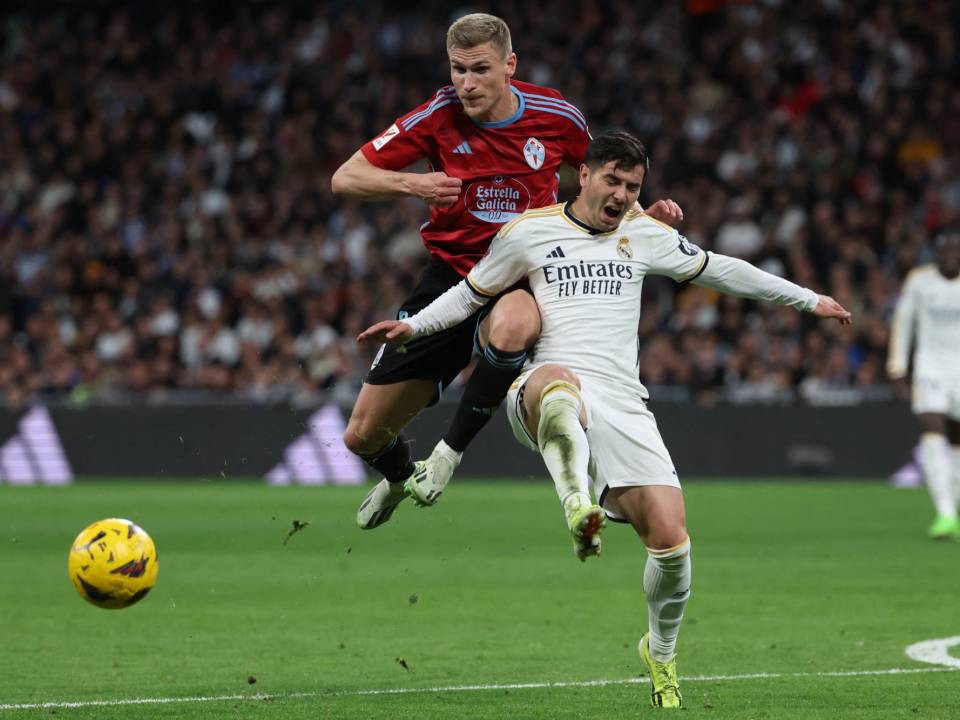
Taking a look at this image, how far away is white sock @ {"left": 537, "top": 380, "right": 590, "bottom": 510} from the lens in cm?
690

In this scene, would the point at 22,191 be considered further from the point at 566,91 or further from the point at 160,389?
the point at 566,91

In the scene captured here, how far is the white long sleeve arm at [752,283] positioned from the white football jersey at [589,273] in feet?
0.23

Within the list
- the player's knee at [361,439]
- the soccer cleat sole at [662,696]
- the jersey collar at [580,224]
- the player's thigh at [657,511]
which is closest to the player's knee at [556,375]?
the player's thigh at [657,511]

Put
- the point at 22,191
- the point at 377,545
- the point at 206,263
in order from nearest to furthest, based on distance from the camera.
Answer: the point at 377,545 < the point at 206,263 < the point at 22,191

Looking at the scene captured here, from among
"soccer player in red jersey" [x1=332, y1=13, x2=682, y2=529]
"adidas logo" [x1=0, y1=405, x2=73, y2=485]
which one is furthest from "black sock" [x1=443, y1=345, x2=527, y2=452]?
"adidas logo" [x1=0, y1=405, x2=73, y2=485]

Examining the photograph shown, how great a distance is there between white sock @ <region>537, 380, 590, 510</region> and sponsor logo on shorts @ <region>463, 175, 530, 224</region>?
139 centimetres

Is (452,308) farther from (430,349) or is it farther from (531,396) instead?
(430,349)

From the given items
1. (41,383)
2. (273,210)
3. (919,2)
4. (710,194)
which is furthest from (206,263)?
(919,2)

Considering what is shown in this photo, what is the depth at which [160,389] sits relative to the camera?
72.4ft

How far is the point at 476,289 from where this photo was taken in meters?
7.71

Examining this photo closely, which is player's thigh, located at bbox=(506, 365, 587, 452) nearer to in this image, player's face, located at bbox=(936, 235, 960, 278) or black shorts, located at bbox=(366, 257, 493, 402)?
black shorts, located at bbox=(366, 257, 493, 402)

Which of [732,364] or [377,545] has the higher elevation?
[377,545]

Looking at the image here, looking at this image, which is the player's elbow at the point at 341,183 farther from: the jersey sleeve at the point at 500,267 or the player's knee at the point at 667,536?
the player's knee at the point at 667,536

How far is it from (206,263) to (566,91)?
19.5 ft
